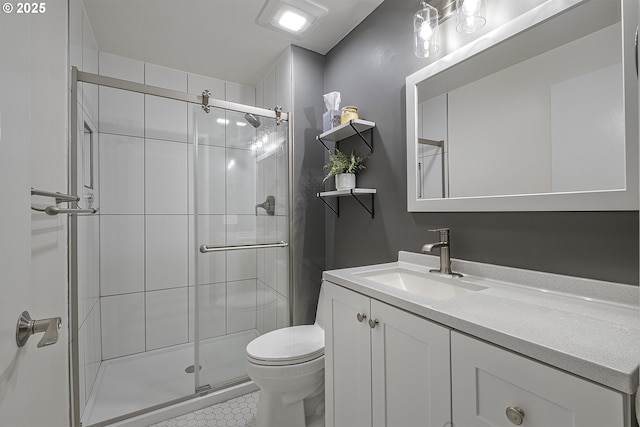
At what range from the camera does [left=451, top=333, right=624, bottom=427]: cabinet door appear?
49 centimetres

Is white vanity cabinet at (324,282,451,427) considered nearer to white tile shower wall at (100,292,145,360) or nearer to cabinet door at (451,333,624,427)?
cabinet door at (451,333,624,427)

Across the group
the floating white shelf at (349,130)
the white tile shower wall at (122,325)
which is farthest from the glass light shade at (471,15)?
the white tile shower wall at (122,325)

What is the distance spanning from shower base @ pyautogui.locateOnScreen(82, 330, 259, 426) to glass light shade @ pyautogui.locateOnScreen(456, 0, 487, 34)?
2.08 m

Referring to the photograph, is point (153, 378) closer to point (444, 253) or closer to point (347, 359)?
point (347, 359)

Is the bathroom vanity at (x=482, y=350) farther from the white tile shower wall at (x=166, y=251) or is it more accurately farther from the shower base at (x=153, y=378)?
the white tile shower wall at (x=166, y=251)

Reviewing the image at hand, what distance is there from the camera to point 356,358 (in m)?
1.07

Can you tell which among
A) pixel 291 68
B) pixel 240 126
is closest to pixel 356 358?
pixel 240 126

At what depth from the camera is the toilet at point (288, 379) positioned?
1364 mm

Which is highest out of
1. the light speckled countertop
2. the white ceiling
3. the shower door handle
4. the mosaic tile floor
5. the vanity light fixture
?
the white ceiling

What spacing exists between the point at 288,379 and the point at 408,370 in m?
0.74

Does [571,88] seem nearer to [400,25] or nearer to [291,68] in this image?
[400,25]

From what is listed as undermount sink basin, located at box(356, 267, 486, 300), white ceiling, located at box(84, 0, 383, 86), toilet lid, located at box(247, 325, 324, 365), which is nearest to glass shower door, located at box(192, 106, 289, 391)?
toilet lid, located at box(247, 325, 324, 365)

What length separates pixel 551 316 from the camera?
2.33 ft

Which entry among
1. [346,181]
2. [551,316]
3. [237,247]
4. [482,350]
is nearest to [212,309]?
[237,247]
